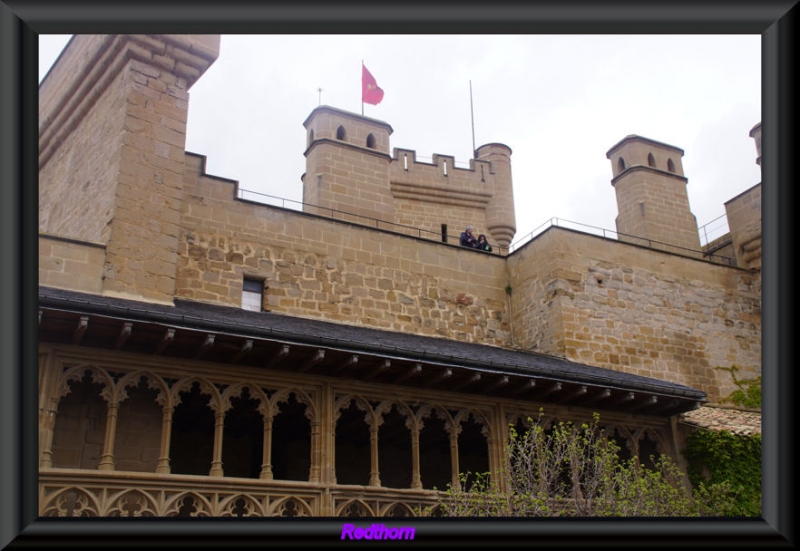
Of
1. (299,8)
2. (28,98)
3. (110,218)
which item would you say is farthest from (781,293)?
(110,218)

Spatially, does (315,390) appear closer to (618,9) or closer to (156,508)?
(156,508)

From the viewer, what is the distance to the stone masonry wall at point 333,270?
17641 mm

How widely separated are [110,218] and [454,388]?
6490mm

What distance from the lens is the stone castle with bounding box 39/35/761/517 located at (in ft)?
39.5

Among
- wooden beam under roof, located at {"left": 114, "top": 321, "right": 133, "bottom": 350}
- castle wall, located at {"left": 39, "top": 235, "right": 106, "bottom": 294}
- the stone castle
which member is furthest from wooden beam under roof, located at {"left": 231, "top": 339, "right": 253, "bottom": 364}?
castle wall, located at {"left": 39, "top": 235, "right": 106, "bottom": 294}

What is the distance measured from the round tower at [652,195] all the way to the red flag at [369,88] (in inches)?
311

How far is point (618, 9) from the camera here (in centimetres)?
481

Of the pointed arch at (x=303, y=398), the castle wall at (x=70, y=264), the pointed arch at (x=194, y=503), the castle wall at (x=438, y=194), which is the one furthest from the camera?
the castle wall at (x=438, y=194)

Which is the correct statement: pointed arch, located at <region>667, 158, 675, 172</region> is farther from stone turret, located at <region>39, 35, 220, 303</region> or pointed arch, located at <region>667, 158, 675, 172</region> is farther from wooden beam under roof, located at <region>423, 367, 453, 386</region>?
wooden beam under roof, located at <region>423, 367, 453, 386</region>

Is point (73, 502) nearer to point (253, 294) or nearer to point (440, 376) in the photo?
point (440, 376)

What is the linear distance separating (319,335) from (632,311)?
1032 cm
